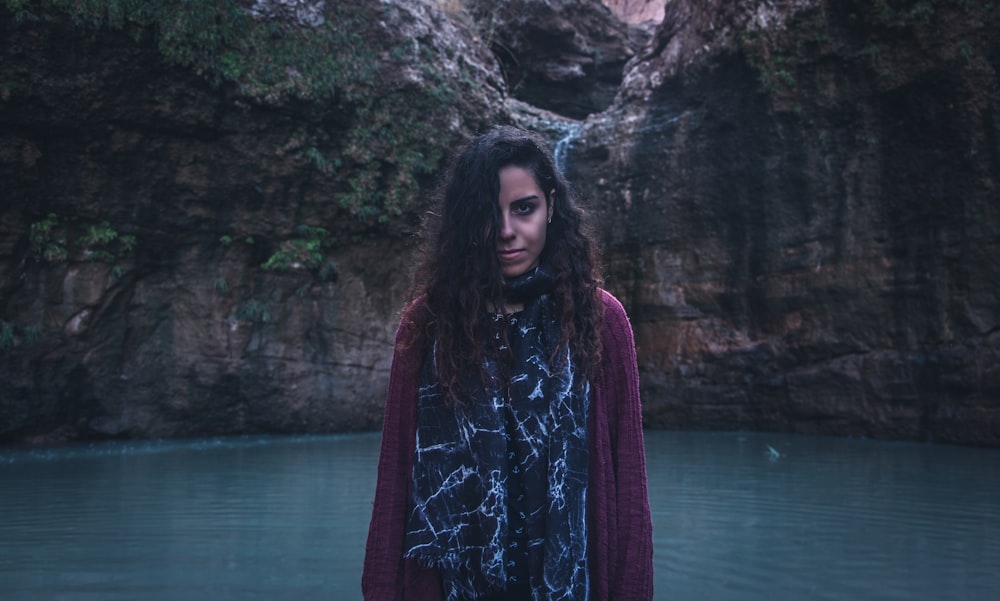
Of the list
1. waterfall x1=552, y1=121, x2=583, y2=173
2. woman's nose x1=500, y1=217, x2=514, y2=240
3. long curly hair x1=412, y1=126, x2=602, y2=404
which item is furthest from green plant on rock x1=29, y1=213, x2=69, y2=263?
woman's nose x1=500, y1=217, x2=514, y2=240

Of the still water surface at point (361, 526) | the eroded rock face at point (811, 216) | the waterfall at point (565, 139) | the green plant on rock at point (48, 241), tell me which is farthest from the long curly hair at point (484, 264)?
the waterfall at point (565, 139)

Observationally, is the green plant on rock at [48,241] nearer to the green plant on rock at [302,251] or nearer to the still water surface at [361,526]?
the green plant on rock at [302,251]

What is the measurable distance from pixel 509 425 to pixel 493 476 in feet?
0.41

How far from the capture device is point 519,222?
1859 millimetres

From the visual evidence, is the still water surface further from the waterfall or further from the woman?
the waterfall

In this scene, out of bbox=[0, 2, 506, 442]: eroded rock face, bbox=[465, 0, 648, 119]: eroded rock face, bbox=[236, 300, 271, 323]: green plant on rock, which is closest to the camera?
bbox=[0, 2, 506, 442]: eroded rock face

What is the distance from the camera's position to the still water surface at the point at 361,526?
370 centimetres

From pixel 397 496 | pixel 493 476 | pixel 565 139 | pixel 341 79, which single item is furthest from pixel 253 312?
pixel 493 476

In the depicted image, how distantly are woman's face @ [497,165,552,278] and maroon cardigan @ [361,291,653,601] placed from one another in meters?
0.20

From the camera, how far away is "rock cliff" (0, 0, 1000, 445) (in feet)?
30.3

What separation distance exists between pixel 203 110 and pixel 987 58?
871 cm

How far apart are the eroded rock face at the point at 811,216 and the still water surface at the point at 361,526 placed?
1.87 meters

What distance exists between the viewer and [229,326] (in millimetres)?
10453

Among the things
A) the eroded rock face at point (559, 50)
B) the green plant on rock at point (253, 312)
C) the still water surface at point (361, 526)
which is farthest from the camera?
the eroded rock face at point (559, 50)
